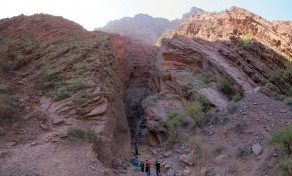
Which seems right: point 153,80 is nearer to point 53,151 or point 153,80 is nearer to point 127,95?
point 127,95

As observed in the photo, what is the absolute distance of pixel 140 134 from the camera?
86.6ft

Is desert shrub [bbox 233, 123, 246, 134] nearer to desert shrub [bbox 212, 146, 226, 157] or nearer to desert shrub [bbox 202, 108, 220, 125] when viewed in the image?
desert shrub [bbox 212, 146, 226, 157]

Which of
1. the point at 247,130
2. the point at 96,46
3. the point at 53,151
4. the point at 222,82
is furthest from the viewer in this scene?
the point at 96,46

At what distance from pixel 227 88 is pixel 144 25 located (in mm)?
55225

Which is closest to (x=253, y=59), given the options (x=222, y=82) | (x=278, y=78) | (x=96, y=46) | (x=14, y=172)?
Result: (x=278, y=78)

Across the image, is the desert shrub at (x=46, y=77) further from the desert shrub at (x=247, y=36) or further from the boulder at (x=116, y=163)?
the desert shrub at (x=247, y=36)

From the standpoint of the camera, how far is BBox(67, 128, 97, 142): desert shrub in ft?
54.6

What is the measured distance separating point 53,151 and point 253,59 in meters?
18.4

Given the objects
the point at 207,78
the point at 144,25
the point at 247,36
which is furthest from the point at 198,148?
the point at 144,25

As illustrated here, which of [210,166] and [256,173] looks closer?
[256,173]

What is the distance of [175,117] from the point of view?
22031mm

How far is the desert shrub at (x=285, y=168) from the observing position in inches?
485

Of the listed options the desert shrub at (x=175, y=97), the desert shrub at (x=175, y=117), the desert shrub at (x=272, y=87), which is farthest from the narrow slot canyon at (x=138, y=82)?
the desert shrub at (x=272, y=87)

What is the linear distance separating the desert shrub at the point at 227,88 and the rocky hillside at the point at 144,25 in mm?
42810
